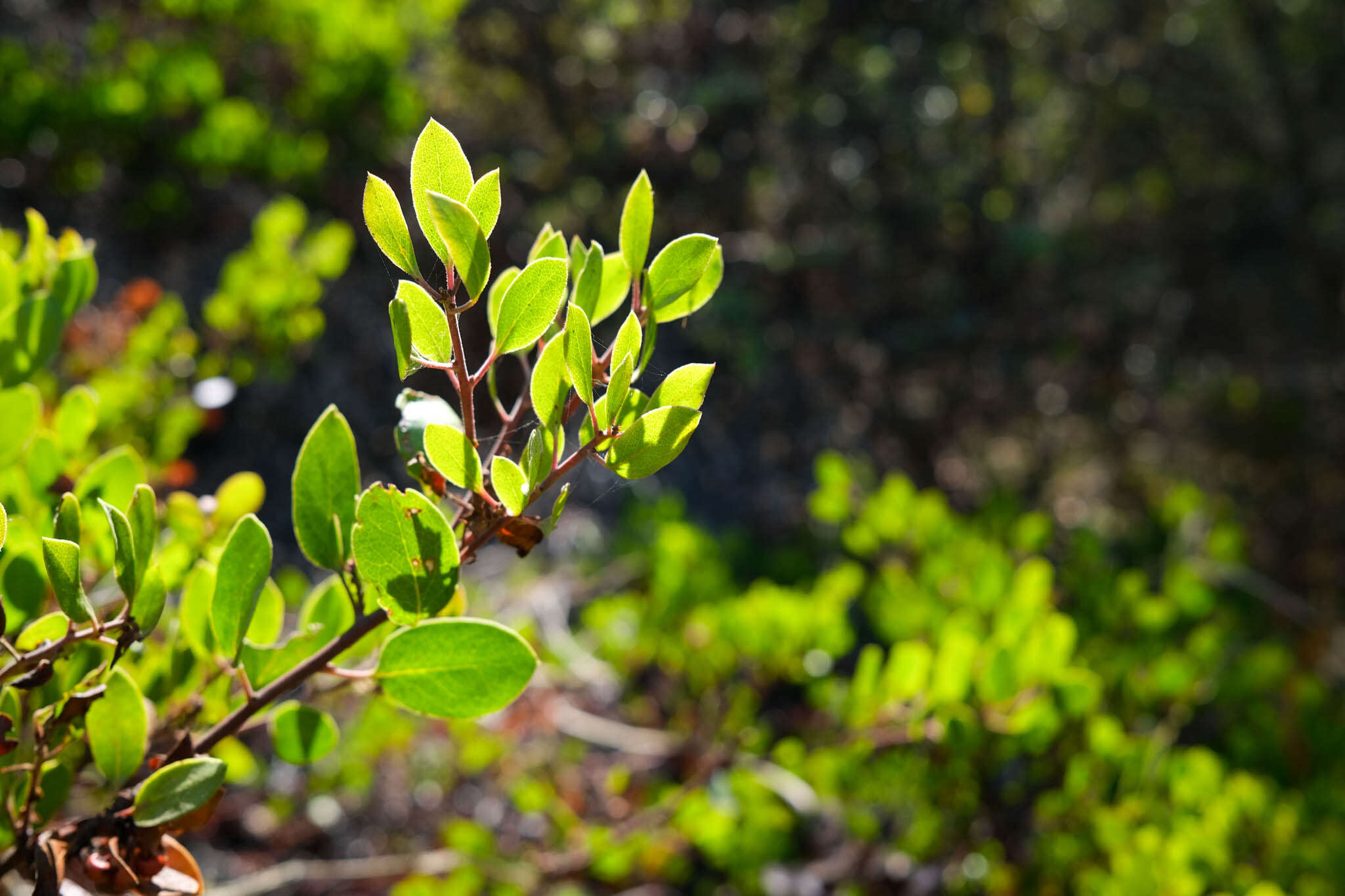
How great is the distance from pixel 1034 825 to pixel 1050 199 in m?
3.23

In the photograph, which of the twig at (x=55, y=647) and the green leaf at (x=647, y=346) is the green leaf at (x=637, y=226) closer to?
the green leaf at (x=647, y=346)

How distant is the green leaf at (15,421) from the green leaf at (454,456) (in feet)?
1.41

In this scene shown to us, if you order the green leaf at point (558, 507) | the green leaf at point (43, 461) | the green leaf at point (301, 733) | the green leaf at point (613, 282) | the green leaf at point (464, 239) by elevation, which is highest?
the green leaf at point (464, 239)

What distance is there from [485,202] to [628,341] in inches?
3.9

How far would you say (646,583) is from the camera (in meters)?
1.90

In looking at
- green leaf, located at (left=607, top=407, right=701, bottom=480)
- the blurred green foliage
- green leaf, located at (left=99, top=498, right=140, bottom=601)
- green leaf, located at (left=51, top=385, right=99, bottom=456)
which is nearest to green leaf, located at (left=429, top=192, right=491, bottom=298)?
green leaf, located at (left=607, top=407, right=701, bottom=480)

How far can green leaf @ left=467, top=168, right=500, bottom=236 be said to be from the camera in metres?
0.43

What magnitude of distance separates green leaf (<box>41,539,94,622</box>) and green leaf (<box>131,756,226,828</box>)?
0.32ft

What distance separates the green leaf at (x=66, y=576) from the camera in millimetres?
428

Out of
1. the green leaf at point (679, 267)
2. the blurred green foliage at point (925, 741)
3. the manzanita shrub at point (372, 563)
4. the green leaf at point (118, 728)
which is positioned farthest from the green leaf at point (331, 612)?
the blurred green foliage at point (925, 741)

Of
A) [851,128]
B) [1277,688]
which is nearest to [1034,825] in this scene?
[1277,688]

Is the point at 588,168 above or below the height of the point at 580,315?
below

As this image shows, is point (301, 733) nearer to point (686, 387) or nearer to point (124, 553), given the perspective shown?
point (124, 553)

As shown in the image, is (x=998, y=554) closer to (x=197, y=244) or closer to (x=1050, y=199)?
(x=197, y=244)
